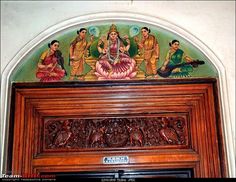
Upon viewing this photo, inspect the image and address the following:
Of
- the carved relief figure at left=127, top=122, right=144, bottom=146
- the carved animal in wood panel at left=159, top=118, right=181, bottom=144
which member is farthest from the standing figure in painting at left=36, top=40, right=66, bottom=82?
the carved animal in wood panel at left=159, top=118, right=181, bottom=144

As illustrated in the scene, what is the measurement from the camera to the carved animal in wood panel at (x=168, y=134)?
224cm

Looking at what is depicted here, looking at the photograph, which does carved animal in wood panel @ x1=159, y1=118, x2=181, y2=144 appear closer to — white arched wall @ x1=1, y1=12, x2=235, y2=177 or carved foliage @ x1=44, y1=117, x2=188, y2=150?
carved foliage @ x1=44, y1=117, x2=188, y2=150

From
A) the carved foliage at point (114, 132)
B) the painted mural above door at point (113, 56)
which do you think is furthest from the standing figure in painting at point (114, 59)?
the carved foliage at point (114, 132)

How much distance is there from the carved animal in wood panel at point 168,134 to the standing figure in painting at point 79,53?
52 centimetres

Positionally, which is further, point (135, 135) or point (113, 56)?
point (113, 56)

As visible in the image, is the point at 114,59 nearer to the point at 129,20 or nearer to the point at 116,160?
the point at 129,20

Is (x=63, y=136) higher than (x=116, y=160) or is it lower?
higher

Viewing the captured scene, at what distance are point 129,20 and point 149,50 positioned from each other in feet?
0.69

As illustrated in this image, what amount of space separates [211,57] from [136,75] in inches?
16.6

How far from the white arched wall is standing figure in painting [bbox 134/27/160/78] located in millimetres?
73

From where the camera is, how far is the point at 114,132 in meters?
2.26

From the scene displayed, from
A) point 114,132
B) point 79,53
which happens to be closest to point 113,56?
point 79,53

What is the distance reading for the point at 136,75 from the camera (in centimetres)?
231

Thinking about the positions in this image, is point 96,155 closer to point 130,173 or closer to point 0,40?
Answer: point 130,173
